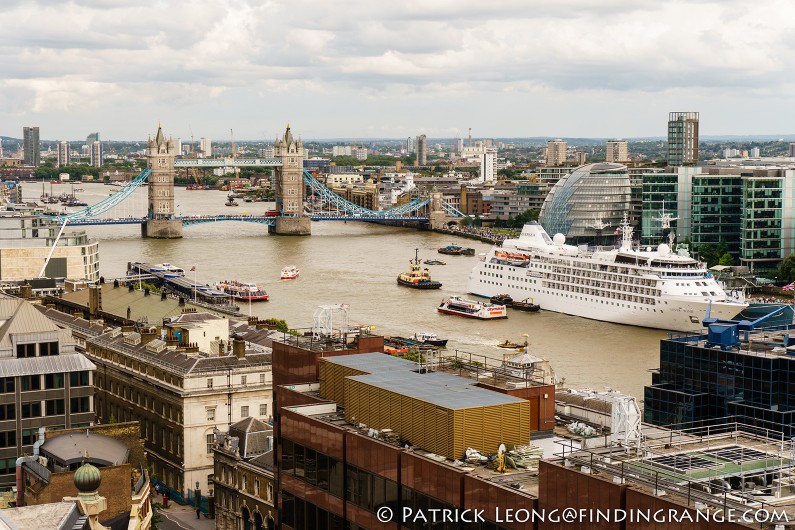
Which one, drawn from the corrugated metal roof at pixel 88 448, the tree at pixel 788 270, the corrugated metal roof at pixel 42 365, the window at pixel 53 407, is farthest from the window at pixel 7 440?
the tree at pixel 788 270

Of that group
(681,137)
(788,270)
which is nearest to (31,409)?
(788,270)

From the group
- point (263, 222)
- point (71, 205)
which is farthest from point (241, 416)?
point (71, 205)

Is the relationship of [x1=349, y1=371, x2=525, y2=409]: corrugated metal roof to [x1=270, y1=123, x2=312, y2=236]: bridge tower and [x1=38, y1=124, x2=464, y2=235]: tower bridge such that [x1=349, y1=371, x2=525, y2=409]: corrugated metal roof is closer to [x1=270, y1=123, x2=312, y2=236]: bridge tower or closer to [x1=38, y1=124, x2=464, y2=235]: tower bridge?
[x1=38, y1=124, x2=464, y2=235]: tower bridge

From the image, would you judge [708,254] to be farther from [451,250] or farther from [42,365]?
[42,365]

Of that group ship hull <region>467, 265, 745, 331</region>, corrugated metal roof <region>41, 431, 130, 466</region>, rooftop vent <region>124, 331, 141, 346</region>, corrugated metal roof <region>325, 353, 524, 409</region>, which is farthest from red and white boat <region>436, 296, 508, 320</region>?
corrugated metal roof <region>325, 353, 524, 409</region>

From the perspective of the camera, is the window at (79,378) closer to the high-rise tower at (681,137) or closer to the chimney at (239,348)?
the chimney at (239,348)
